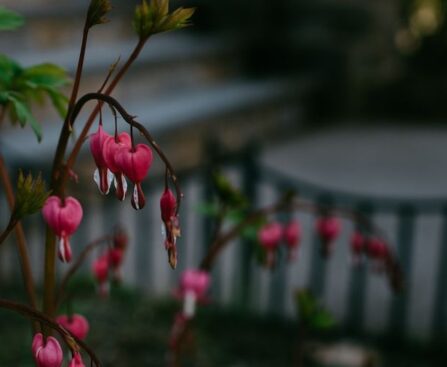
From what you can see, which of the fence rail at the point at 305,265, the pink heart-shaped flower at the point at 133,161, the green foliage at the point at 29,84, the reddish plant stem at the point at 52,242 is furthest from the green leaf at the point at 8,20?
the fence rail at the point at 305,265

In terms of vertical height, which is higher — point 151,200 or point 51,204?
point 51,204

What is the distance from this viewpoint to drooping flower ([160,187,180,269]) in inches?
27.4

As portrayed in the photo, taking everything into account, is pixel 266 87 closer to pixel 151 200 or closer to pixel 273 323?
pixel 151 200

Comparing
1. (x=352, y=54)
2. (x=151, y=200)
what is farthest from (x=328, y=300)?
(x=352, y=54)

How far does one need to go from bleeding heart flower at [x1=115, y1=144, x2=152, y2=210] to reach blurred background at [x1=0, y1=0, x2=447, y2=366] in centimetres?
147

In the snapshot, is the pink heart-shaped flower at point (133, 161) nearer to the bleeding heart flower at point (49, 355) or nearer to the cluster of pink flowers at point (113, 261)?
the bleeding heart flower at point (49, 355)

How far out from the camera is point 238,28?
6.67 meters

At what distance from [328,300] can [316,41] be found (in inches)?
→ 146

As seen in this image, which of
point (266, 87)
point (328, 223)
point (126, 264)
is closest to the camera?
point (328, 223)

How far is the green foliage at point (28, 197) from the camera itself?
0.71m

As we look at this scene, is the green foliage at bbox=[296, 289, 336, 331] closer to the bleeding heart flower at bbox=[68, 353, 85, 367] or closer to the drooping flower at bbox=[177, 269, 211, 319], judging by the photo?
the drooping flower at bbox=[177, 269, 211, 319]

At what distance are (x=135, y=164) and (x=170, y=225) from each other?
0.06 metres

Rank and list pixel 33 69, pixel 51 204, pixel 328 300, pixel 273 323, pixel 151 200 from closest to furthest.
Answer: pixel 51 204 → pixel 33 69 → pixel 273 323 → pixel 328 300 → pixel 151 200

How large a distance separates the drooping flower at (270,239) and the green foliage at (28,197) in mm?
550
